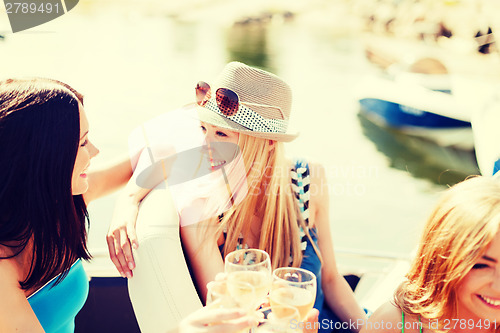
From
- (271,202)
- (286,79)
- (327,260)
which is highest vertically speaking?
(271,202)

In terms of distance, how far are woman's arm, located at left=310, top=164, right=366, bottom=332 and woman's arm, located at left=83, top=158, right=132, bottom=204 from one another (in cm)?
69

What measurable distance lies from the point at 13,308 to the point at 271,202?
0.83 metres

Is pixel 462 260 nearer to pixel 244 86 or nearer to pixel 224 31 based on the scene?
pixel 244 86

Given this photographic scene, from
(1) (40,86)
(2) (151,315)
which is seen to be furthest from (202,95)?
(2) (151,315)

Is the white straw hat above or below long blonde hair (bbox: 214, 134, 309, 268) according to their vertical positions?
above

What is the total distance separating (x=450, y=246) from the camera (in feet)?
3.66

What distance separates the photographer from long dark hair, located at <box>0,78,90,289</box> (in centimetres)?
112

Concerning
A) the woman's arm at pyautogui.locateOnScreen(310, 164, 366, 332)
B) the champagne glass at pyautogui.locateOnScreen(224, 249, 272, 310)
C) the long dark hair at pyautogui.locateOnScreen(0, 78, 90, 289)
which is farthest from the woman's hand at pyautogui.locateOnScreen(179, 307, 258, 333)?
the woman's arm at pyautogui.locateOnScreen(310, 164, 366, 332)

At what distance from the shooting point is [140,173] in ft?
5.19

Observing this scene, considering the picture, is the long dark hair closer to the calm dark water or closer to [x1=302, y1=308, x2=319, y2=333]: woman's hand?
[x1=302, y1=308, x2=319, y2=333]: woman's hand

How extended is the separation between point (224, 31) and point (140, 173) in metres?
23.3

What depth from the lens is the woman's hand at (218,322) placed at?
0.86 metres

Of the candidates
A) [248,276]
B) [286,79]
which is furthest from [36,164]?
[286,79]

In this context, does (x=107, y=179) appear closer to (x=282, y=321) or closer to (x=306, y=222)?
(x=306, y=222)
